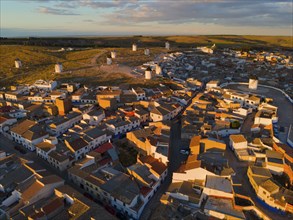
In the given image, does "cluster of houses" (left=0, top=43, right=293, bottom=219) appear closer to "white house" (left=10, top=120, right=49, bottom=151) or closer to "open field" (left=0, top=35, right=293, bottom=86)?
"white house" (left=10, top=120, right=49, bottom=151)

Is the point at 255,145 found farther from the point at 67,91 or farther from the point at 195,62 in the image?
the point at 195,62

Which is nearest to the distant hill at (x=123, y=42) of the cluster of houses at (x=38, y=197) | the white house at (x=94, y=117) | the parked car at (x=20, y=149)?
the white house at (x=94, y=117)

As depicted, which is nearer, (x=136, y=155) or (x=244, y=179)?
(x=244, y=179)

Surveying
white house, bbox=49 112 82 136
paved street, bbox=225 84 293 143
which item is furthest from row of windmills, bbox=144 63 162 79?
white house, bbox=49 112 82 136

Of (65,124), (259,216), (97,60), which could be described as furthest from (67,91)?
(259,216)

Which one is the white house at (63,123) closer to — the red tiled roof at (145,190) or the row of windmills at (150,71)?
the red tiled roof at (145,190)

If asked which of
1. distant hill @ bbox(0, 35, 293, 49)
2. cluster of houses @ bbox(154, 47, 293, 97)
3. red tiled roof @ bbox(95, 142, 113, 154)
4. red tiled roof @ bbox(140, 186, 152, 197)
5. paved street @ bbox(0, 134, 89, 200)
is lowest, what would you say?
paved street @ bbox(0, 134, 89, 200)

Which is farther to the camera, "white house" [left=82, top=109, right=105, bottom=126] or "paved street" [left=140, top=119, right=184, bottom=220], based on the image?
"white house" [left=82, top=109, right=105, bottom=126]

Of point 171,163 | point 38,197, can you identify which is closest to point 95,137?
point 171,163

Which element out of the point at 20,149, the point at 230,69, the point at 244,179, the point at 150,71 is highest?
the point at 150,71

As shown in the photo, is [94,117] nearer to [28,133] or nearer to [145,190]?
[28,133]

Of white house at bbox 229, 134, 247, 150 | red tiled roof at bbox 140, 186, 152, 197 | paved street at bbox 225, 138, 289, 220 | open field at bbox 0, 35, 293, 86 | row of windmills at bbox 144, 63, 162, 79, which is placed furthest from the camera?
open field at bbox 0, 35, 293, 86
